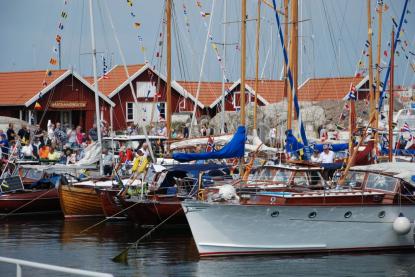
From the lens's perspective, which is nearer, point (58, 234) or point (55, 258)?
point (55, 258)

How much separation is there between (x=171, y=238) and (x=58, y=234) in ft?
13.4

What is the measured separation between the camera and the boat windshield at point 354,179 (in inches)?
972

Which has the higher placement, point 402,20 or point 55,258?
point 402,20

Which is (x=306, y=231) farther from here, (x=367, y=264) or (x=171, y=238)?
(x=171, y=238)

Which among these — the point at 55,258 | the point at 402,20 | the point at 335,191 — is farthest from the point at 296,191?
the point at 402,20

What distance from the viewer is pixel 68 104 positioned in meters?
59.3

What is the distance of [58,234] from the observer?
2919 cm

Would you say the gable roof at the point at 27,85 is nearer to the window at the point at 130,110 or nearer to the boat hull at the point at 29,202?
the window at the point at 130,110

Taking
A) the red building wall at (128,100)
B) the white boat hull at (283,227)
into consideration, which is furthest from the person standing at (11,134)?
the white boat hull at (283,227)

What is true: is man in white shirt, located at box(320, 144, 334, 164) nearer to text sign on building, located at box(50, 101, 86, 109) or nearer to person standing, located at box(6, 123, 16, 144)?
person standing, located at box(6, 123, 16, 144)

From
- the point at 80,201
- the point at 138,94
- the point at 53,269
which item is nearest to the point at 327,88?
the point at 138,94

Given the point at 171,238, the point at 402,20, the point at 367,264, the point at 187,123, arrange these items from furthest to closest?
1. the point at 187,123
2. the point at 402,20
3. the point at 171,238
4. the point at 367,264

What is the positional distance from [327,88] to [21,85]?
2220cm

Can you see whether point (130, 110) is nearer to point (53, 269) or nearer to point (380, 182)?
point (380, 182)
